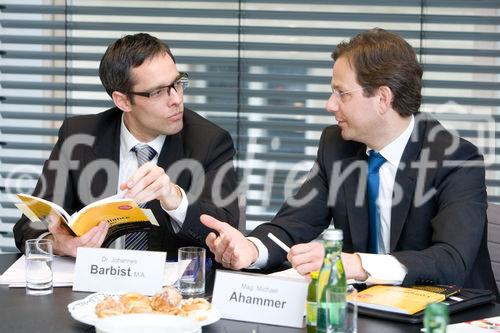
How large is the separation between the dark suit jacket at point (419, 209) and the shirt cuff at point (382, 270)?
0.02 m

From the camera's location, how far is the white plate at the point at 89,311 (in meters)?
2.06

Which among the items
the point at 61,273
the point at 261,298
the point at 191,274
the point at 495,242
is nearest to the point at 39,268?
the point at 61,273

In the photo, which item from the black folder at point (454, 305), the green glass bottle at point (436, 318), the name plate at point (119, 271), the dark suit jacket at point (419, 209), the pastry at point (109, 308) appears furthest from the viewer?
the dark suit jacket at point (419, 209)

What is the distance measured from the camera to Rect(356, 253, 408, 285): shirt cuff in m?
2.44

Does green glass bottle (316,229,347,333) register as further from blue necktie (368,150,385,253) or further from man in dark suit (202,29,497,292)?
blue necktie (368,150,385,253)

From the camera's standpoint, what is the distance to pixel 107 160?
126 inches

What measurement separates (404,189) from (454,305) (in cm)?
68

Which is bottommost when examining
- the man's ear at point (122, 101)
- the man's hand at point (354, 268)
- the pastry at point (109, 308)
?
the pastry at point (109, 308)

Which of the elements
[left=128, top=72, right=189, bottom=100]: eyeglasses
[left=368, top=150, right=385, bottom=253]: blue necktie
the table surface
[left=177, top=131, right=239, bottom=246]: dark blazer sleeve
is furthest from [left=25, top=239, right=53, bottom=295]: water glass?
[left=368, top=150, right=385, bottom=253]: blue necktie

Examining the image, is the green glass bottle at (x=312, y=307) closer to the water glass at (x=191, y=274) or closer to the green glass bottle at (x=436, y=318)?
the water glass at (x=191, y=274)

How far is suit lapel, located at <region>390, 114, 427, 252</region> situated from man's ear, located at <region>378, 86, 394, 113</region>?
0.13 meters

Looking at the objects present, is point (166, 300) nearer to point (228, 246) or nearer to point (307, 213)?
point (228, 246)

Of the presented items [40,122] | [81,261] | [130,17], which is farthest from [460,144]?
[40,122]

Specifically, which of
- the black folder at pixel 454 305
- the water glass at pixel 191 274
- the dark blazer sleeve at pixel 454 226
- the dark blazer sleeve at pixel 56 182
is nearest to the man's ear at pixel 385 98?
the dark blazer sleeve at pixel 454 226
